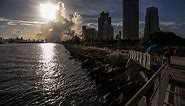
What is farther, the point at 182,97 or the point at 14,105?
the point at 14,105

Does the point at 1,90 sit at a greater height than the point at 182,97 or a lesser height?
lesser

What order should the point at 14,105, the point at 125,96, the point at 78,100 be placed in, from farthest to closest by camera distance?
the point at 78,100 → the point at 14,105 → the point at 125,96

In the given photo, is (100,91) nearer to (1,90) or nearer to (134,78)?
(134,78)

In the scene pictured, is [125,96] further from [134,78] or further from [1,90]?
[1,90]

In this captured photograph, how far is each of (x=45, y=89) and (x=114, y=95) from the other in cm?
1066

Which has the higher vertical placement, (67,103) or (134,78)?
(134,78)

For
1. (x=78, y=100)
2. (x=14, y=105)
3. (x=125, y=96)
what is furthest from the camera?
Answer: (x=78, y=100)

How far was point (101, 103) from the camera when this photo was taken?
21.7 meters

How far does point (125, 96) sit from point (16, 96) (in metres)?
11.0

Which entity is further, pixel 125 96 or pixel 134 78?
pixel 134 78

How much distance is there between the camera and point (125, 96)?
19297mm

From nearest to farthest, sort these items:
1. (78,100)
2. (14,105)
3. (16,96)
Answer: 1. (14,105)
2. (78,100)
3. (16,96)

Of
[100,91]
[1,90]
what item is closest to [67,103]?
[100,91]

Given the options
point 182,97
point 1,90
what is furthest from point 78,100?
point 182,97
